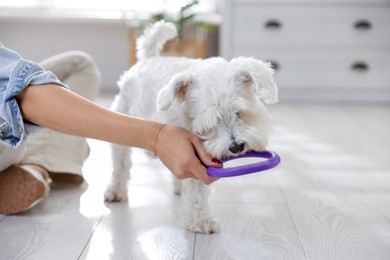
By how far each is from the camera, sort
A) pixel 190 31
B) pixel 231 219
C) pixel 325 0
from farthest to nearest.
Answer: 1. pixel 190 31
2. pixel 325 0
3. pixel 231 219

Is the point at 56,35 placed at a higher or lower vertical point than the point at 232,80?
lower

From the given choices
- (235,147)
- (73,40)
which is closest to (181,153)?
(235,147)

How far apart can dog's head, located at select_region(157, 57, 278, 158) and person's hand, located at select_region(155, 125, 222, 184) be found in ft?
0.26

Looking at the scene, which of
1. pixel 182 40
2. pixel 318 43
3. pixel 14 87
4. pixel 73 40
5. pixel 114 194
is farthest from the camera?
pixel 73 40

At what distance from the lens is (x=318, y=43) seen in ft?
13.1

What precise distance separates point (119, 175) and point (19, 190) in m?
0.36

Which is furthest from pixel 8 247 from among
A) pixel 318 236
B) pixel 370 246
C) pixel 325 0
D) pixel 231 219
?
pixel 325 0

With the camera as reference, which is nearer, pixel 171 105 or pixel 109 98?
pixel 171 105

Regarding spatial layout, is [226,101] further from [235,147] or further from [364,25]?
[364,25]

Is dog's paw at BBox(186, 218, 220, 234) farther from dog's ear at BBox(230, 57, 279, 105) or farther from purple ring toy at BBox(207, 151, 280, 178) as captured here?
dog's ear at BBox(230, 57, 279, 105)

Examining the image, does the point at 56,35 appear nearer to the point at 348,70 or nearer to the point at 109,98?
the point at 109,98

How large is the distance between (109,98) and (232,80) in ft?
8.90

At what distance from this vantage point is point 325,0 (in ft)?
12.8

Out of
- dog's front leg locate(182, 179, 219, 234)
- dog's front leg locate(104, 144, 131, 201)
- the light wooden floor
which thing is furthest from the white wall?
dog's front leg locate(182, 179, 219, 234)
